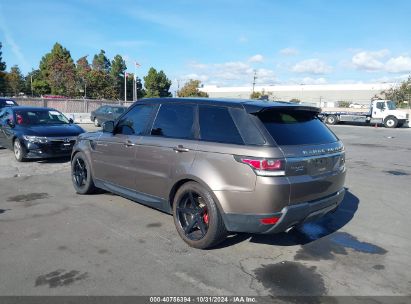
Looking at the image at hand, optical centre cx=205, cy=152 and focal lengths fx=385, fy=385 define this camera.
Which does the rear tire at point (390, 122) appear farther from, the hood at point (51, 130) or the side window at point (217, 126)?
the side window at point (217, 126)

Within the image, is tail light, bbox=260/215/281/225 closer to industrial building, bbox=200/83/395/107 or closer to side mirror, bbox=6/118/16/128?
side mirror, bbox=6/118/16/128

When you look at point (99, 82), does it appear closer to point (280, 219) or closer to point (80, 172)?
point (80, 172)

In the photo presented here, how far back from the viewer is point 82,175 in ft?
23.0

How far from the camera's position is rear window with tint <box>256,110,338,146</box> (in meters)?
4.27

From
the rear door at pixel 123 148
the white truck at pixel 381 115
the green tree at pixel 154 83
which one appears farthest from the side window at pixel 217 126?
the green tree at pixel 154 83

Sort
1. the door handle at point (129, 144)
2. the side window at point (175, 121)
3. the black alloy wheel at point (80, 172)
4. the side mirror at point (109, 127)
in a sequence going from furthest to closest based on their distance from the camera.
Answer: the black alloy wheel at point (80, 172) → the side mirror at point (109, 127) → the door handle at point (129, 144) → the side window at point (175, 121)

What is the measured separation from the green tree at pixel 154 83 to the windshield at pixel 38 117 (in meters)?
69.4

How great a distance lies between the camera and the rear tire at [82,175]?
6.71m

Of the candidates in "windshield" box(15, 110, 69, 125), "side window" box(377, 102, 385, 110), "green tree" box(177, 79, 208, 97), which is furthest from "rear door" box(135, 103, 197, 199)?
"green tree" box(177, 79, 208, 97)

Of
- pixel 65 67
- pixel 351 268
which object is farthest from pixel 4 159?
pixel 65 67

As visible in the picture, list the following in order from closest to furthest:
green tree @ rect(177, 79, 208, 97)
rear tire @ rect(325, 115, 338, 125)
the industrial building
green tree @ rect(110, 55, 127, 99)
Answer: rear tire @ rect(325, 115, 338, 125) → green tree @ rect(110, 55, 127, 99) → green tree @ rect(177, 79, 208, 97) → the industrial building

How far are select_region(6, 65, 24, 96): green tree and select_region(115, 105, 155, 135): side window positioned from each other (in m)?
76.4

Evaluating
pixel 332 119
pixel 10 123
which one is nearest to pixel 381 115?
pixel 332 119

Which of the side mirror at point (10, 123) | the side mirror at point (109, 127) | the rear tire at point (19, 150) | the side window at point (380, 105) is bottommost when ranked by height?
the rear tire at point (19, 150)
